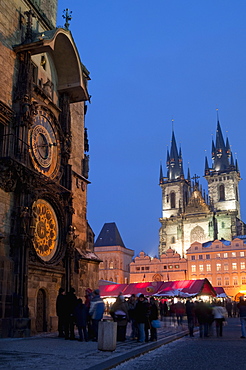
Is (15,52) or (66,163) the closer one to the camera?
(15,52)

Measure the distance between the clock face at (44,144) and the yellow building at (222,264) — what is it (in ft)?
226

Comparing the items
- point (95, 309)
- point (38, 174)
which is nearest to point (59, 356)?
point (95, 309)

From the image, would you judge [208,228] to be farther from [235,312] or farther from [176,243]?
[235,312]

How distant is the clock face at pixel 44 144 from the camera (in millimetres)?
17312

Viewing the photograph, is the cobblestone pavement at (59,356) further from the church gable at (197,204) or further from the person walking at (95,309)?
the church gable at (197,204)

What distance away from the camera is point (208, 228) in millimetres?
102625

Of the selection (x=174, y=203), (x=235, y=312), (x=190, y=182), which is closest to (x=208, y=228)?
(x=174, y=203)

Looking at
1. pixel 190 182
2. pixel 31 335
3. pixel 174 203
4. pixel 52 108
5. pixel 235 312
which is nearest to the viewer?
pixel 31 335

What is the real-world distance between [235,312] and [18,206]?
112 feet

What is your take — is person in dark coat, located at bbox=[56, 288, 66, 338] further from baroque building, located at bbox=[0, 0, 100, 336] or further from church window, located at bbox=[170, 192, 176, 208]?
church window, located at bbox=[170, 192, 176, 208]

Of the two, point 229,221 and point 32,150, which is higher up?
point 229,221

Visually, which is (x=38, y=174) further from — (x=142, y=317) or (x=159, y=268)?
(x=159, y=268)

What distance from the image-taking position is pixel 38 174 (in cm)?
1684

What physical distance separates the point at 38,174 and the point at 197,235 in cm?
8986
